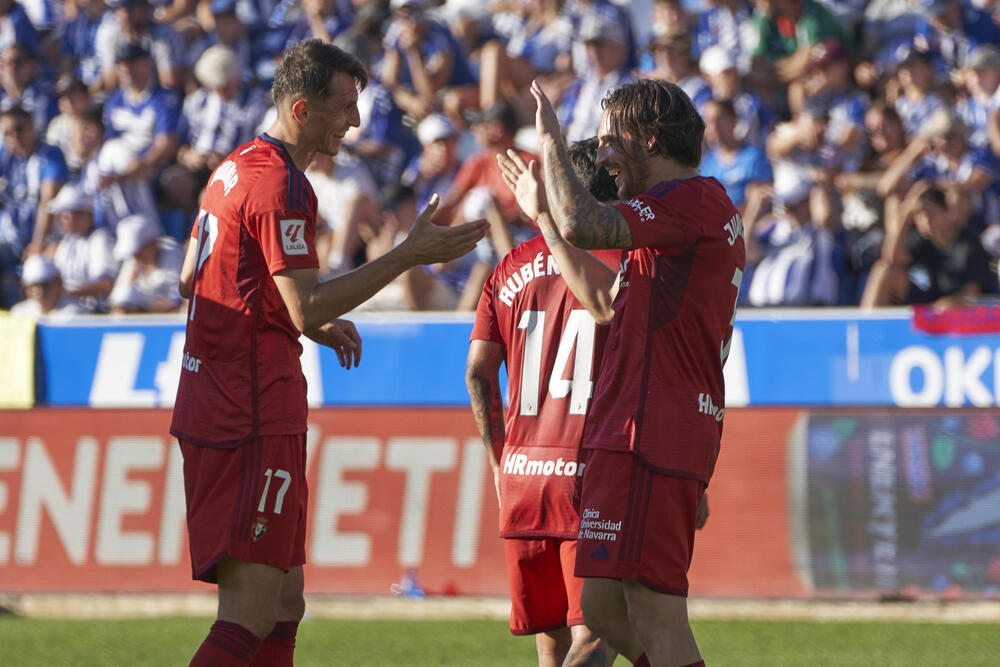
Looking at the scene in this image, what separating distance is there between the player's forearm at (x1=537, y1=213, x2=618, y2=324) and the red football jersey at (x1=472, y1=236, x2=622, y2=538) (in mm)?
281

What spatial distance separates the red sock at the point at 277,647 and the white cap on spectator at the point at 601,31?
25.8 feet

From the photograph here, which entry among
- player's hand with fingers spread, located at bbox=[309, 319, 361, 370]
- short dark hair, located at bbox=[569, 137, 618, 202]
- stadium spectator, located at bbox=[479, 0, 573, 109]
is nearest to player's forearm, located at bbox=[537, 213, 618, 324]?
short dark hair, located at bbox=[569, 137, 618, 202]

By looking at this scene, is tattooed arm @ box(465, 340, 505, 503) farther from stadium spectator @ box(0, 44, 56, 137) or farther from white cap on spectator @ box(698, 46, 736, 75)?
stadium spectator @ box(0, 44, 56, 137)

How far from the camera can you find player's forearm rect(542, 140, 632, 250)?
4426 mm

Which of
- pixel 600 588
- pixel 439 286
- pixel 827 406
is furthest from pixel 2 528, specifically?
pixel 600 588

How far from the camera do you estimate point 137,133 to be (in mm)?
13461

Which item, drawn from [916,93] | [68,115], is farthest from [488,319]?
[68,115]

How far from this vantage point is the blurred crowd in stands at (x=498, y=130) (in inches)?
419

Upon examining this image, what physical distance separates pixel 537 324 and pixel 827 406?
405 centimetres

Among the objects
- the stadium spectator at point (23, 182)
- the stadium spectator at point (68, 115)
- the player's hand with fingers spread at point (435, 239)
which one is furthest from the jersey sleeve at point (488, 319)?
the stadium spectator at point (68, 115)

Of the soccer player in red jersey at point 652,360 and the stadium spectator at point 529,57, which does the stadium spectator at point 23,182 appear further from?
the soccer player in red jersey at point 652,360

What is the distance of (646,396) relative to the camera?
4.60 m

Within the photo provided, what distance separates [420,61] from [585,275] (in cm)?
848

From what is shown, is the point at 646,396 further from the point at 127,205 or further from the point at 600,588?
the point at 127,205
